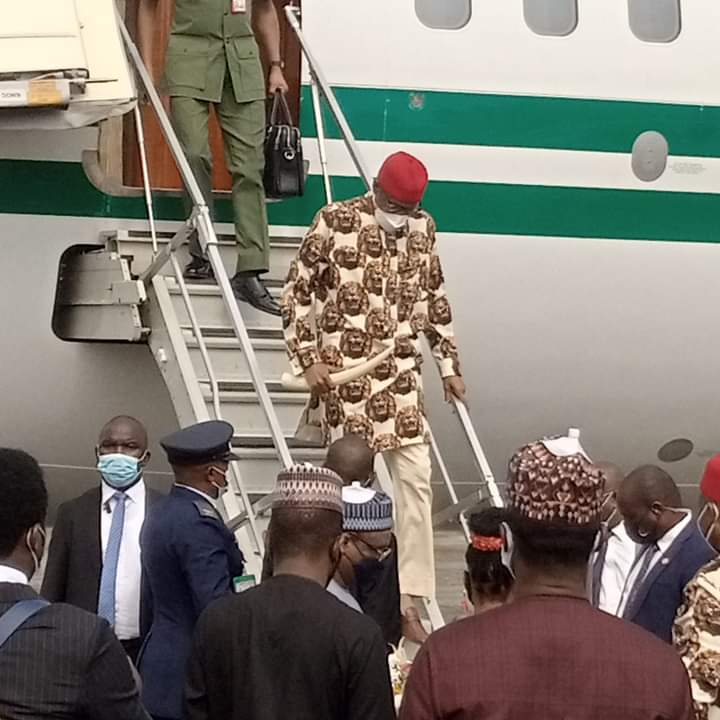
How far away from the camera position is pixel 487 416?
8.78m

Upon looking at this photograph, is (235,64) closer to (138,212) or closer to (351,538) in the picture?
(138,212)

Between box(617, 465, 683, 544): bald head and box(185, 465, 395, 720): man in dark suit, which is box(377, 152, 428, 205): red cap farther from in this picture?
box(185, 465, 395, 720): man in dark suit

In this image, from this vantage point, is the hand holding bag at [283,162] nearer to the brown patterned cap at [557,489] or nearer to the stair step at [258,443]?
the stair step at [258,443]

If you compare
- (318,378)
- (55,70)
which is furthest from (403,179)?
(55,70)

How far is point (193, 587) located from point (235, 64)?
3.78 m

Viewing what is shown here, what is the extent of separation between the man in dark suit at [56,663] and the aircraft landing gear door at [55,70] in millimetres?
4036

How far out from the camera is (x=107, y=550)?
5504 mm

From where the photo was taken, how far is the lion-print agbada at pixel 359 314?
6559 mm

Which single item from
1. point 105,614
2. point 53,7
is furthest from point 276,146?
point 105,614

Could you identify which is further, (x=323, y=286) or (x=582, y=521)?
(x=323, y=286)

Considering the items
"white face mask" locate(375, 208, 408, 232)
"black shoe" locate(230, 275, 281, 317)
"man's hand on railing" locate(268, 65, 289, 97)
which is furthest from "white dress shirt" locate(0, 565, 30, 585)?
"man's hand on railing" locate(268, 65, 289, 97)

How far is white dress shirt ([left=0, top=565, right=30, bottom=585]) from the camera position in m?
3.18

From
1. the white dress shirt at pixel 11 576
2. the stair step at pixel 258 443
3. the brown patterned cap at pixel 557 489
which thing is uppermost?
the brown patterned cap at pixel 557 489

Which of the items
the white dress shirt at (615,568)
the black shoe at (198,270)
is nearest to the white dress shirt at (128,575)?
the white dress shirt at (615,568)
